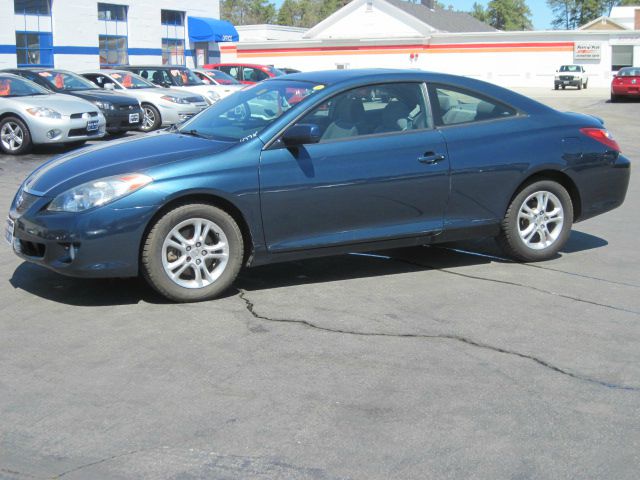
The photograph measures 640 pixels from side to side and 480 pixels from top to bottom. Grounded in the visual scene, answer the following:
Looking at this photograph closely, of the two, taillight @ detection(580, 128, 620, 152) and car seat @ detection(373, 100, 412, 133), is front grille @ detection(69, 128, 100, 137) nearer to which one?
car seat @ detection(373, 100, 412, 133)

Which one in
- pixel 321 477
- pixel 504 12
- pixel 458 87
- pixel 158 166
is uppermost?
pixel 504 12

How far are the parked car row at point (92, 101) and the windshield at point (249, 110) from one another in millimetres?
8415

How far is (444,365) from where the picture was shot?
4.95 m

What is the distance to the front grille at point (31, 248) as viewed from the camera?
6.00 m

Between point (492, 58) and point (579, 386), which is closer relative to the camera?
point (579, 386)

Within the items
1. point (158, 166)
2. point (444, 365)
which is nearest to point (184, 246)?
point (158, 166)

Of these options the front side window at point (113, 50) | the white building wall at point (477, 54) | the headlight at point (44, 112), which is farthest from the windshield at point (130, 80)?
the white building wall at point (477, 54)

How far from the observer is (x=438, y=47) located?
2525 inches

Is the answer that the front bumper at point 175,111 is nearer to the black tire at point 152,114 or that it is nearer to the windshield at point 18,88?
the black tire at point 152,114

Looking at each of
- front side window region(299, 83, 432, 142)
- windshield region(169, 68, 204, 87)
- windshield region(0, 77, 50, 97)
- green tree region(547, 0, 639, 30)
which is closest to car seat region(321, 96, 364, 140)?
front side window region(299, 83, 432, 142)

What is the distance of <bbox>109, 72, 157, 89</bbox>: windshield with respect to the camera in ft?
66.1

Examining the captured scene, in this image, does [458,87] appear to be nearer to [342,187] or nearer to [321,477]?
[342,187]

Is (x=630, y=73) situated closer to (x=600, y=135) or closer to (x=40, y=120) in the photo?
(x=40, y=120)

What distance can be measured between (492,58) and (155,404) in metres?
61.3
